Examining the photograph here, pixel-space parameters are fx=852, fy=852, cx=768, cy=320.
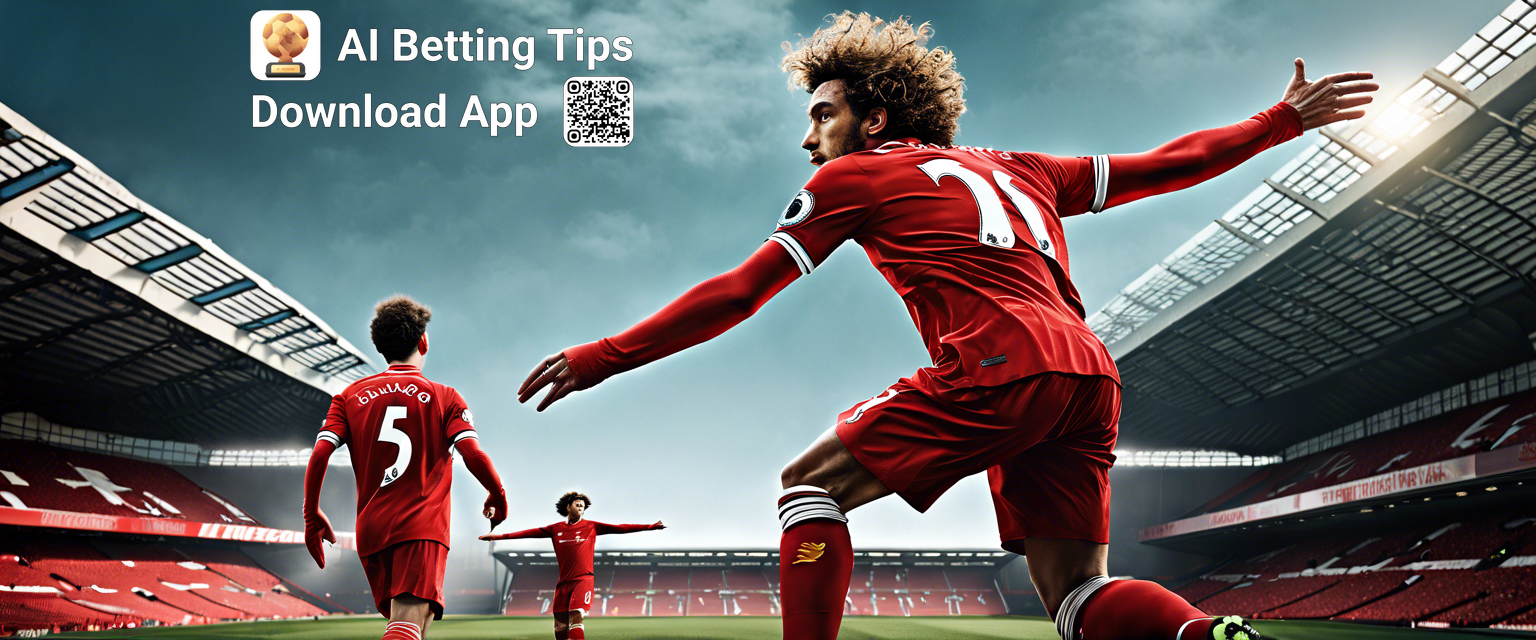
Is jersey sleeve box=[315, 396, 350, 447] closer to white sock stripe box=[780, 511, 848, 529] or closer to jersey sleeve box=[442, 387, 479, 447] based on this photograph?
jersey sleeve box=[442, 387, 479, 447]

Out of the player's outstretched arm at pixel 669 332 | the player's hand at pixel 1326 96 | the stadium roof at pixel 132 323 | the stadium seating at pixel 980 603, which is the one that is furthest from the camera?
the stadium seating at pixel 980 603

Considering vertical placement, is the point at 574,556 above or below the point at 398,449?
below

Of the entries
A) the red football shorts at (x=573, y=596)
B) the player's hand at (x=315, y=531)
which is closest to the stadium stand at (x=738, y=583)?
the red football shorts at (x=573, y=596)

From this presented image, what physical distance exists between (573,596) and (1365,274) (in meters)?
24.8

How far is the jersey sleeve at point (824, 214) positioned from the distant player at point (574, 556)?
709 cm

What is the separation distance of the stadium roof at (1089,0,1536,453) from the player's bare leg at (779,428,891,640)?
816 inches

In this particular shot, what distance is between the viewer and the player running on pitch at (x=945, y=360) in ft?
5.95

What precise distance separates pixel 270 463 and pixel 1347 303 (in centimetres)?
4486

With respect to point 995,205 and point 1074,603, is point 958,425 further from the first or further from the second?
point 1074,603

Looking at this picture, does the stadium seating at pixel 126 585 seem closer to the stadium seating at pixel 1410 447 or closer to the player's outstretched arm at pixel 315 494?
the player's outstretched arm at pixel 315 494

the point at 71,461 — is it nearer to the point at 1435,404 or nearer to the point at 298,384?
the point at 298,384

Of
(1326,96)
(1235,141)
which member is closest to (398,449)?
(1235,141)

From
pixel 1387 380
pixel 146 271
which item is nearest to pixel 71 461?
pixel 146 271

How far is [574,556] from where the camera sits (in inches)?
344
